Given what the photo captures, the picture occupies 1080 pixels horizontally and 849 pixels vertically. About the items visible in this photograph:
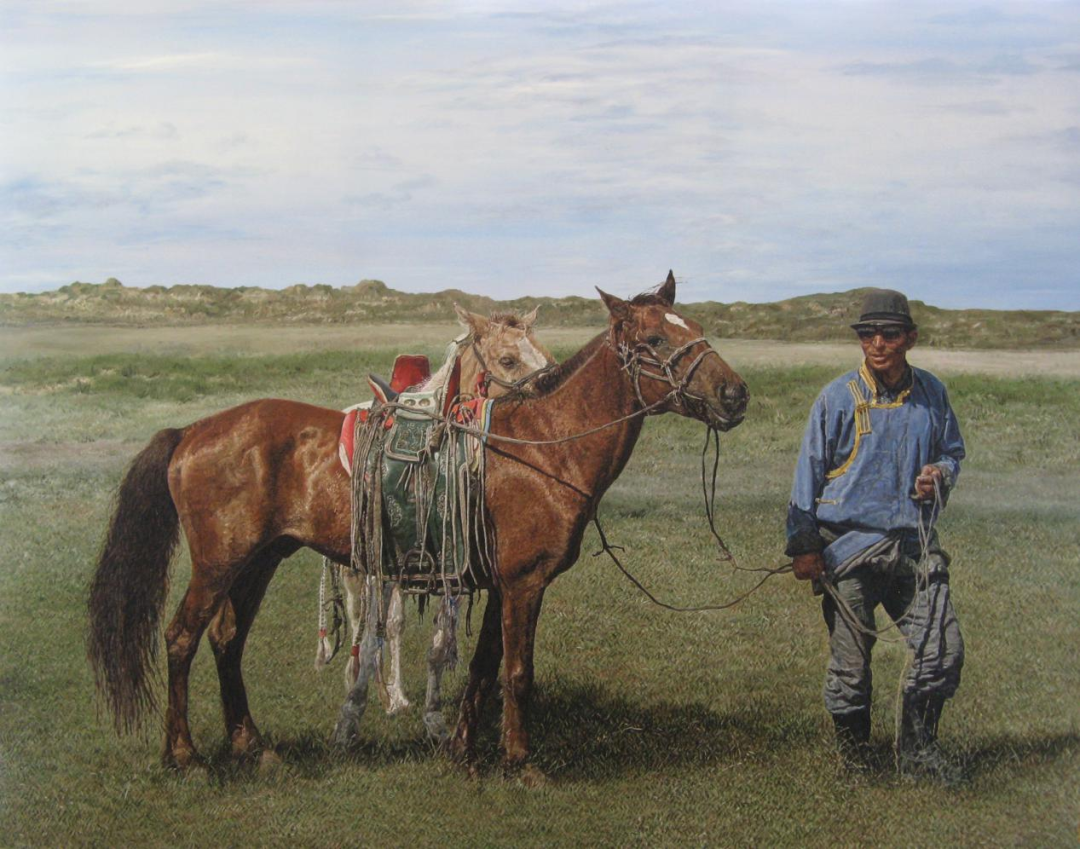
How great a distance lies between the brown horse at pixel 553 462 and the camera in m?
6.10

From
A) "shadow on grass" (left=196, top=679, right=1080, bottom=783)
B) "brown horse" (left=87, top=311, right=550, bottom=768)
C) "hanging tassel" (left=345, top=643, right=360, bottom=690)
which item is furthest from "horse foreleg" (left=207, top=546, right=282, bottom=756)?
"hanging tassel" (left=345, top=643, right=360, bottom=690)

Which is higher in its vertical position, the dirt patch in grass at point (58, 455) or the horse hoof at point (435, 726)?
the dirt patch in grass at point (58, 455)

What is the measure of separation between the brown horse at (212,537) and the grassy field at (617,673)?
0.40 meters

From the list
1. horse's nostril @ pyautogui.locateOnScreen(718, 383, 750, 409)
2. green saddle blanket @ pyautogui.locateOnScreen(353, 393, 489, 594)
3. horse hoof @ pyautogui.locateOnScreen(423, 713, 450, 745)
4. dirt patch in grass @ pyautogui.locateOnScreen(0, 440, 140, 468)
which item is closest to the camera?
horse's nostril @ pyautogui.locateOnScreen(718, 383, 750, 409)

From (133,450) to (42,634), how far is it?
1.92 meters

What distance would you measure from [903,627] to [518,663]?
82.8 inches

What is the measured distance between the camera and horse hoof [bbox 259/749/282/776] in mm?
6566

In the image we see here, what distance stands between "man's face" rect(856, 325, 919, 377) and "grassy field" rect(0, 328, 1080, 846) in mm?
2236

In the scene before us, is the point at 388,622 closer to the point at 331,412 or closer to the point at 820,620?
the point at 331,412

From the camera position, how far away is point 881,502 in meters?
6.13

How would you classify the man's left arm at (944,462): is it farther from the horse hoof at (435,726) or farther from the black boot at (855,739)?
the horse hoof at (435,726)

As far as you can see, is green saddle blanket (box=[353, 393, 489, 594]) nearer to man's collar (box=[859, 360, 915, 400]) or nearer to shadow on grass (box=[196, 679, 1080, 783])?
shadow on grass (box=[196, 679, 1080, 783])

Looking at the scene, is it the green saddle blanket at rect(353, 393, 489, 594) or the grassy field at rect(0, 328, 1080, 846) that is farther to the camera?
the green saddle blanket at rect(353, 393, 489, 594)

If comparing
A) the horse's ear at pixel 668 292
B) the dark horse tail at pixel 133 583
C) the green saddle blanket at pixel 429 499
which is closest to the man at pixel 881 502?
the horse's ear at pixel 668 292
